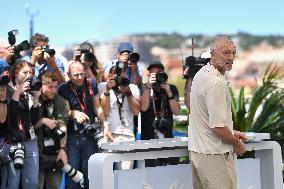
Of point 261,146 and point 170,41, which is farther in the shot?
point 170,41

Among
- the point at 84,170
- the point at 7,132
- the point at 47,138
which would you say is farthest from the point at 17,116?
the point at 84,170

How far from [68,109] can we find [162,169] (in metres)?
2.26

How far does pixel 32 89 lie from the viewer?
21.1 ft

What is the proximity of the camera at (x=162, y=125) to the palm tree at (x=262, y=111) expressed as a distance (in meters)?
1.62

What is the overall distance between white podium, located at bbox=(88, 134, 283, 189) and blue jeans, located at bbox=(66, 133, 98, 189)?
2.17 meters

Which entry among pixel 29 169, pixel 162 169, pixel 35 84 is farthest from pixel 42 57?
pixel 162 169

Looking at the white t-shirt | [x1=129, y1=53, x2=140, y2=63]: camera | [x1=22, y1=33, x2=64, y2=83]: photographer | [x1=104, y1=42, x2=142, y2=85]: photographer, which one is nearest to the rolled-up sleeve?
the white t-shirt

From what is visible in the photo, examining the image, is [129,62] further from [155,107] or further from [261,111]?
[261,111]

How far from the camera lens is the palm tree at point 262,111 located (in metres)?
9.09

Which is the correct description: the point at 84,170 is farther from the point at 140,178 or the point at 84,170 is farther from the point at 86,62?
the point at 140,178

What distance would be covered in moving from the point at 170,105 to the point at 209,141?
310 centimetres

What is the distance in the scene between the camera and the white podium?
488 cm

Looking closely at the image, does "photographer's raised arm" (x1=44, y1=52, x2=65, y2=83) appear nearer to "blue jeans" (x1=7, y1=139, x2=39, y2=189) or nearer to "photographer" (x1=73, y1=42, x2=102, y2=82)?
"photographer" (x1=73, y1=42, x2=102, y2=82)

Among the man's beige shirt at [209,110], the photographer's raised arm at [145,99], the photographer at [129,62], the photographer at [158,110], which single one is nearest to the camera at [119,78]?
the photographer at [129,62]
